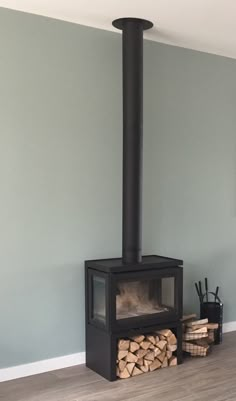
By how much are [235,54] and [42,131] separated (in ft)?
6.10

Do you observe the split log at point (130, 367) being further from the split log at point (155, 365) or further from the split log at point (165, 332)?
the split log at point (165, 332)

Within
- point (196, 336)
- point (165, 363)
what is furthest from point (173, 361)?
point (196, 336)

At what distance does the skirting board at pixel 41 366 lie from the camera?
3.07 meters

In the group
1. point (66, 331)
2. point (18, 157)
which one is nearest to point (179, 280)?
point (66, 331)

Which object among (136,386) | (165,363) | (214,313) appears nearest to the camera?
(136,386)

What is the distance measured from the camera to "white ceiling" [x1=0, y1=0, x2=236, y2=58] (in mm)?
2963

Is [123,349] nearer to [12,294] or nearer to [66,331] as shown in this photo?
[66,331]

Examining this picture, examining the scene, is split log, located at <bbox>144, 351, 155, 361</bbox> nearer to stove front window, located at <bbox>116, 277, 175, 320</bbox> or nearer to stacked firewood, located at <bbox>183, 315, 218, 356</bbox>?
stove front window, located at <bbox>116, 277, 175, 320</bbox>

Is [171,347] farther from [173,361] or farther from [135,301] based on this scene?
[135,301]

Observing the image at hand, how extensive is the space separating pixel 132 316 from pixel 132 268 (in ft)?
1.07

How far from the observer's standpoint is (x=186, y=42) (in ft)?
12.2

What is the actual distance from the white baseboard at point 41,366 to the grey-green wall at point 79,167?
0.04m

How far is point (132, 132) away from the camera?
3.25m

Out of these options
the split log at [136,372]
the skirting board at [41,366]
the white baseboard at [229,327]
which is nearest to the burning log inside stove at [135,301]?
the split log at [136,372]
